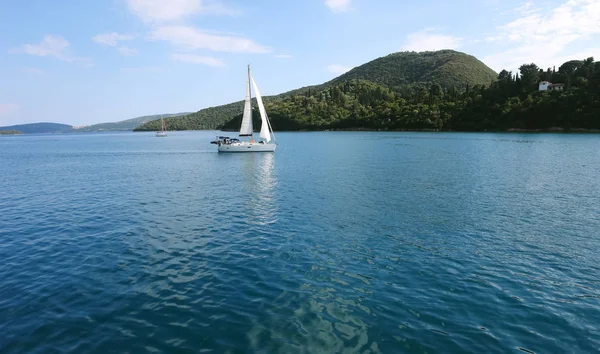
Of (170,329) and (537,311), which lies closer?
(170,329)

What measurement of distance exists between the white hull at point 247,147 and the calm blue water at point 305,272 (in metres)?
50.8

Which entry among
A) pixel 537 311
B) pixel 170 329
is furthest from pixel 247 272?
pixel 537 311

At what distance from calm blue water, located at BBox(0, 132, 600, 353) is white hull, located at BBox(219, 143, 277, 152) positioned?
50.8 m

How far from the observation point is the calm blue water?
11.9 metres

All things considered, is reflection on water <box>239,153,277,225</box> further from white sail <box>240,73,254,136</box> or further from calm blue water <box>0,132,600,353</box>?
white sail <box>240,73,254,136</box>

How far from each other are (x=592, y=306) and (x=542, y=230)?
11.1m

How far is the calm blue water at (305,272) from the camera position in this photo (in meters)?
11.9

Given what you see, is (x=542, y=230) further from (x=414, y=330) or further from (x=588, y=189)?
(x=588, y=189)

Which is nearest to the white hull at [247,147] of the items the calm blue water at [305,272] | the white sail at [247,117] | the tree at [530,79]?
the white sail at [247,117]

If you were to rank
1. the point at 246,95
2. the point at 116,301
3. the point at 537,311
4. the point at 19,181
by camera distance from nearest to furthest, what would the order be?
the point at 537,311
the point at 116,301
the point at 19,181
the point at 246,95

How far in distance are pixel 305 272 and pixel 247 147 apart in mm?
72344

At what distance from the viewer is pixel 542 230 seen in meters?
23.5

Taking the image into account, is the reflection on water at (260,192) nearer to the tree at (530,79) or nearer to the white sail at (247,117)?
the white sail at (247,117)

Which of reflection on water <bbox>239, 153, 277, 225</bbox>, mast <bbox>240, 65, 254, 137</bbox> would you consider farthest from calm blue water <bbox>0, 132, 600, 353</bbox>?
mast <bbox>240, 65, 254, 137</bbox>
